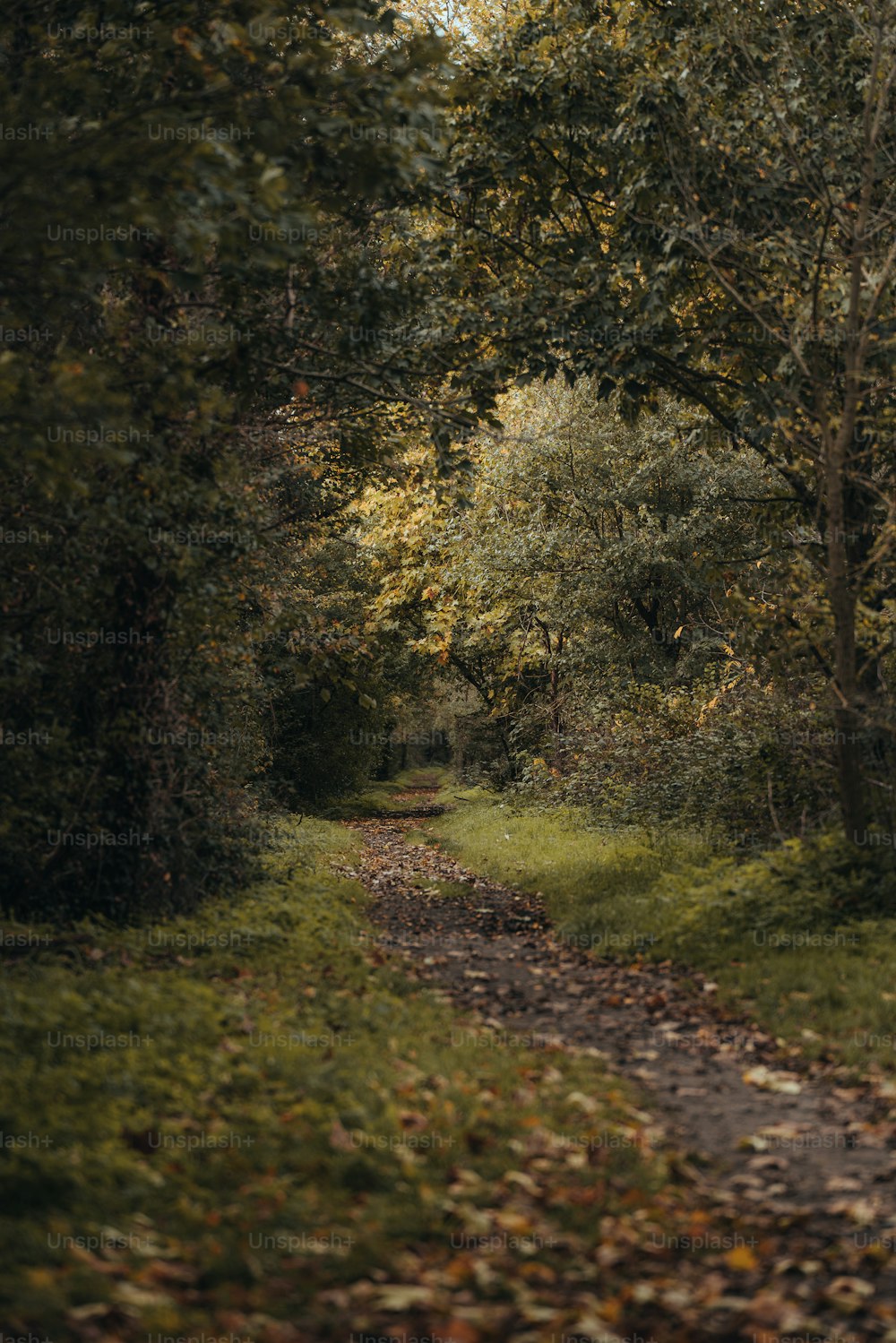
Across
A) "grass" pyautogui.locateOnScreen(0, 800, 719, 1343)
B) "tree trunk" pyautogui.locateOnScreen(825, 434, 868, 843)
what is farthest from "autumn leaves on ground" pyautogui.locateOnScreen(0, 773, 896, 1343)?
"tree trunk" pyautogui.locateOnScreen(825, 434, 868, 843)

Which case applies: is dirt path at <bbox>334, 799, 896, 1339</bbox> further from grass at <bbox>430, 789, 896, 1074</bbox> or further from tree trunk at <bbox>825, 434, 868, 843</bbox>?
tree trunk at <bbox>825, 434, 868, 843</bbox>

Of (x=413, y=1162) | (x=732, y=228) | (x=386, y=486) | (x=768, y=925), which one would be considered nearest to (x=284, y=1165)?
(x=413, y=1162)

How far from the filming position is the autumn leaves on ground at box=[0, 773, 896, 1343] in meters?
4.20

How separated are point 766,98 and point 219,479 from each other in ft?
23.6

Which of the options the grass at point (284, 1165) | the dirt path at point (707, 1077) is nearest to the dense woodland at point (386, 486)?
the grass at point (284, 1165)

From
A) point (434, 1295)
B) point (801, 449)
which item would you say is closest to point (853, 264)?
→ point (801, 449)

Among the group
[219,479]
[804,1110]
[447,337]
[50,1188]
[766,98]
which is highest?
[766,98]

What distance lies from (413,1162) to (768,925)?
570 cm

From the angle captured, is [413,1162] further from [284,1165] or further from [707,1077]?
[707,1077]

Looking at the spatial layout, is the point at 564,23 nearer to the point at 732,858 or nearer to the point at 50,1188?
the point at 732,858

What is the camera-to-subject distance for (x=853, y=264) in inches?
404

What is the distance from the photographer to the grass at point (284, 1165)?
163 inches

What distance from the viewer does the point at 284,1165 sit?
516 cm

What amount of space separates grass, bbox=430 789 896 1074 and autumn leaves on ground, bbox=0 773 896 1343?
0.30m
